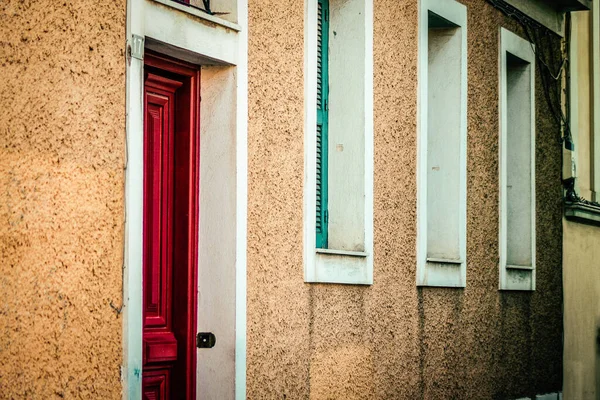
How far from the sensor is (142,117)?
6.12 metres

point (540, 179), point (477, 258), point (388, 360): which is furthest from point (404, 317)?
point (540, 179)

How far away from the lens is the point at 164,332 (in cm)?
688

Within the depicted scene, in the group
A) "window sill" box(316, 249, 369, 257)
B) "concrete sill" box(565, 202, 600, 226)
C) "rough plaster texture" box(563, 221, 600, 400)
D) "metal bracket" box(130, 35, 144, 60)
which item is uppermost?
"metal bracket" box(130, 35, 144, 60)

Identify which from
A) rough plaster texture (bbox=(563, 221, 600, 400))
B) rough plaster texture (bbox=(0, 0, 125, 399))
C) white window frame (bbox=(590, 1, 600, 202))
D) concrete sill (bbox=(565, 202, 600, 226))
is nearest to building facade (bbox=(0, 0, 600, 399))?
rough plaster texture (bbox=(0, 0, 125, 399))

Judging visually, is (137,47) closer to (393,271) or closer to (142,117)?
(142,117)

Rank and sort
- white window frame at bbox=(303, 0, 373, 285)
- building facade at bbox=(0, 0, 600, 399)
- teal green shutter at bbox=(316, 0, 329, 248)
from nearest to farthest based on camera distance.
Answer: building facade at bbox=(0, 0, 600, 399) → white window frame at bbox=(303, 0, 373, 285) → teal green shutter at bbox=(316, 0, 329, 248)

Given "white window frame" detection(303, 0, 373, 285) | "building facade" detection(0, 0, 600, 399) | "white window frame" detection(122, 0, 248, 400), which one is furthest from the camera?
"white window frame" detection(303, 0, 373, 285)

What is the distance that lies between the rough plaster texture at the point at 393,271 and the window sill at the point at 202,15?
24 cm

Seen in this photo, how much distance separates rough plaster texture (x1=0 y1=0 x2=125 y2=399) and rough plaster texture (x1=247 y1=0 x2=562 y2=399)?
1427 millimetres

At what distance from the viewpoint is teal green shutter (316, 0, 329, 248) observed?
843 centimetres

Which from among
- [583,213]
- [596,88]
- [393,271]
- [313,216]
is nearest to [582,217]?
[583,213]

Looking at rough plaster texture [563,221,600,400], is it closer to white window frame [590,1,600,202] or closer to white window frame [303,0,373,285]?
white window frame [590,1,600,202]

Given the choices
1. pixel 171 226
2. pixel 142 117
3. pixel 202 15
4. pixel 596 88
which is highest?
pixel 596 88

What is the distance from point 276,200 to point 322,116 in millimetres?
1244
